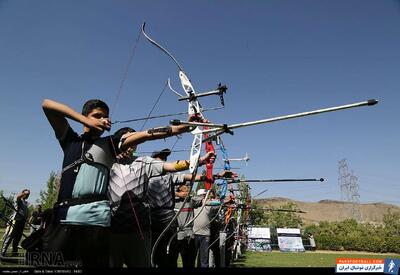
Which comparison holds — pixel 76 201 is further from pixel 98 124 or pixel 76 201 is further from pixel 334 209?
pixel 334 209

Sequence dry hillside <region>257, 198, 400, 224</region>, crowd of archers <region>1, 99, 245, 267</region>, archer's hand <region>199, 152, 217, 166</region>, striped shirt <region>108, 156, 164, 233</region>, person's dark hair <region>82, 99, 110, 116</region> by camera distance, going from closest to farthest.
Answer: crowd of archers <region>1, 99, 245, 267</region>
person's dark hair <region>82, 99, 110, 116</region>
striped shirt <region>108, 156, 164, 233</region>
archer's hand <region>199, 152, 217, 166</region>
dry hillside <region>257, 198, 400, 224</region>

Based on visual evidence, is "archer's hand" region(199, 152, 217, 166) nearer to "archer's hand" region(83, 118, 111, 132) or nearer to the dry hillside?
"archer's hand" region(83, 118, 111, 132)

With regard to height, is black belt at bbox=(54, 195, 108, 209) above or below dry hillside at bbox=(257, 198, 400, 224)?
below

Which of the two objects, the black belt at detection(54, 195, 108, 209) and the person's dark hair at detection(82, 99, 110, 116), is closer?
the black belt at detection(54, 195, 108, 209)

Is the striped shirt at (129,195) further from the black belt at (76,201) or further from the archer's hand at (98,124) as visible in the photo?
the archer's hand at (98,124)


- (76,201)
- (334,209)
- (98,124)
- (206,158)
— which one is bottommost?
(76,201)

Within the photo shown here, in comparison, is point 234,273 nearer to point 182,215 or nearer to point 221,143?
point 182,215

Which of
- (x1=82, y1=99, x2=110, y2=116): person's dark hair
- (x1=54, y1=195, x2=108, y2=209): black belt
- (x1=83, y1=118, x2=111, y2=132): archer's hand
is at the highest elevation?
(x1=82, y1=99, x2=110, y2=116): person's dark hair

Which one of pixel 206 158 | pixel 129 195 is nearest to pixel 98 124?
pixel 129 195

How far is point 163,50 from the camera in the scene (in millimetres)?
4527

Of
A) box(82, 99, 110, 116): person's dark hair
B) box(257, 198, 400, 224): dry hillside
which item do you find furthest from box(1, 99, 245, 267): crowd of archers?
box(257, 198, 400, 224): dry hillside

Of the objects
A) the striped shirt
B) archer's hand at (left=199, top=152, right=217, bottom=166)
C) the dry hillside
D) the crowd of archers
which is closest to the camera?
the crowd of archers

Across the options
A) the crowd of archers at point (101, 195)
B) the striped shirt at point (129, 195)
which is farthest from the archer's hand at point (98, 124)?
the striped shirt at point (129, 195)

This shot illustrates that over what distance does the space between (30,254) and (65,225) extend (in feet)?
0.91
